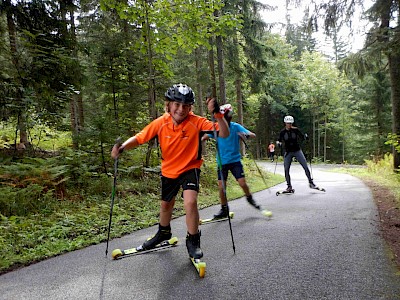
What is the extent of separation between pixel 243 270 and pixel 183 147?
159 cm

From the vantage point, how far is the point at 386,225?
5324 mm

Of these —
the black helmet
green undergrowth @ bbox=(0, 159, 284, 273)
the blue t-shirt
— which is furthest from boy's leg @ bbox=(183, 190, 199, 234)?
the blue t-shirt

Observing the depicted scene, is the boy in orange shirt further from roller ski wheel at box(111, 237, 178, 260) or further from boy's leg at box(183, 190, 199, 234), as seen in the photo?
roller ski wheel at box(111, 237, 178, 260)

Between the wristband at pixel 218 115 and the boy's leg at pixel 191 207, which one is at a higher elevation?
the wristband at pixel 218 115

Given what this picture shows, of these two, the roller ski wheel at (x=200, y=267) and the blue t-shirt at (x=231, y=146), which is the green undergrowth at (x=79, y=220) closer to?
the blue t-shirt at (x=231, y=146)

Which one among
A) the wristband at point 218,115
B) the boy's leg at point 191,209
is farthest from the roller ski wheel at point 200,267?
the wristband at point 218,115

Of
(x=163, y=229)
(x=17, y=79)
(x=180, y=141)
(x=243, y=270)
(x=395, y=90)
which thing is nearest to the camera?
(x=243, y=270)

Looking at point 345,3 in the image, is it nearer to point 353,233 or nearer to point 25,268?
point 353,233

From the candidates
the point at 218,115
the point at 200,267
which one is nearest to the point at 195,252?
the point at 200,267

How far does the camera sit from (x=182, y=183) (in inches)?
153

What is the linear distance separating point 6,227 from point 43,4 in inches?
235

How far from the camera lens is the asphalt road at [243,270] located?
2994 mm

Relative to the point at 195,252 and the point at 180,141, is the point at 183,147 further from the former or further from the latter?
the point at 195,252

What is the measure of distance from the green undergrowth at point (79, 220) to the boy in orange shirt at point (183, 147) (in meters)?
1.95
